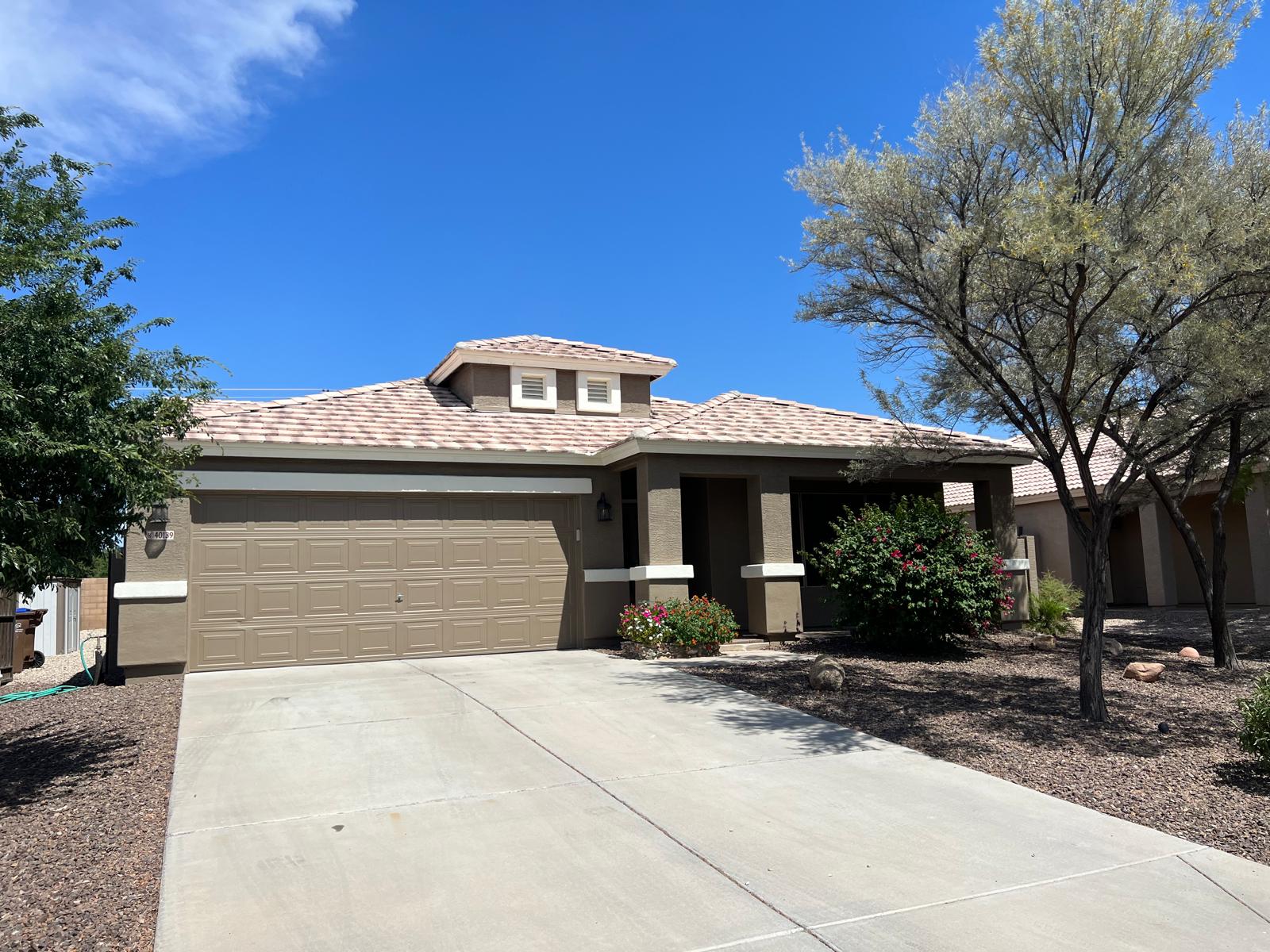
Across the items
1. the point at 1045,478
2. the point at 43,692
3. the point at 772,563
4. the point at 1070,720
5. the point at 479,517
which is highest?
the point at 1045,478

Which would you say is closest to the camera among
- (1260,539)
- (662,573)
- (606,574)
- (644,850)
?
(644,850)

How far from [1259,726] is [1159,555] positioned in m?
15.4

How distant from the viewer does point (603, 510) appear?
14.1m

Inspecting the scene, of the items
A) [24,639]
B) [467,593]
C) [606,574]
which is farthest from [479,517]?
[24,639]

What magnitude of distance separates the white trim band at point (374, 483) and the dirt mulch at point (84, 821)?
314 centimetres

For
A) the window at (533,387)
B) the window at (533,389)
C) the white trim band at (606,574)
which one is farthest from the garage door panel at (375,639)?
the window at (533,387)

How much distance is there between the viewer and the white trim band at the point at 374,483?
1208 cm

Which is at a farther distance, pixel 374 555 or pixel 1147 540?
pixel 1147 540

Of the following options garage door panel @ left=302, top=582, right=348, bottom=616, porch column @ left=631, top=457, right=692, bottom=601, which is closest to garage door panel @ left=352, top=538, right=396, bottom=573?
garage door panel @ left=302, top=582, right=348, bottom=616

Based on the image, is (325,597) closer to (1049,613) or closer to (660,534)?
(660,534)

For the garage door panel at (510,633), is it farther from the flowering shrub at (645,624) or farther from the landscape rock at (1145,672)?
the landscape rock at (1145,672)

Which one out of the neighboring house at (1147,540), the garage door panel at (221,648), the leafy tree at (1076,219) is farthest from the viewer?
the neighboring house at (1147,540)

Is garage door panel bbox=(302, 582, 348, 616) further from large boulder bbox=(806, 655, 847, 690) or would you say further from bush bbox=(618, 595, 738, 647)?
large boulder bbox=(806, 655, 847, 690)

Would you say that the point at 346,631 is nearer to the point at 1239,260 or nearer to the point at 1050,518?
the point at 1239,260
